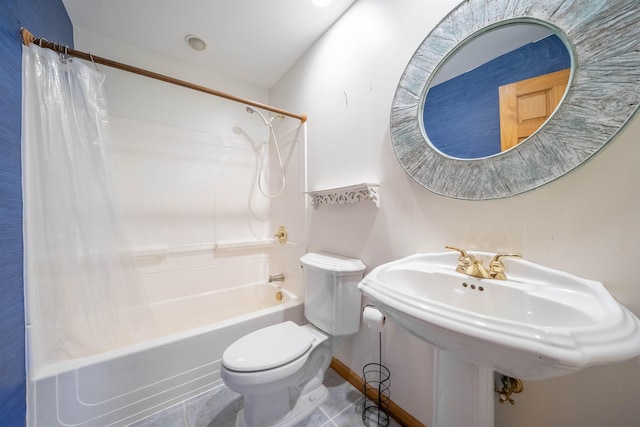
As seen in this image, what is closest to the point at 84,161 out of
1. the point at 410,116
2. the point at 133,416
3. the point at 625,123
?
the point at 133,416

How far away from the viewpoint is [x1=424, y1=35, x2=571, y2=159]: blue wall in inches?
27.2

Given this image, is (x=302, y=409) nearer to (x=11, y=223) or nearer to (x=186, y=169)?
(x=11, y=223)

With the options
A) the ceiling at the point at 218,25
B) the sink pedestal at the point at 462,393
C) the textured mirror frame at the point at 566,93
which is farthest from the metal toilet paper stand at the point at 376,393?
the ceiling at the point at 218,25

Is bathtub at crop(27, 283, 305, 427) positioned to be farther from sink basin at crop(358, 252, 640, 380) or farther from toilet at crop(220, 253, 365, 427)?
sink basin at crop(358, 252, 640, 380)

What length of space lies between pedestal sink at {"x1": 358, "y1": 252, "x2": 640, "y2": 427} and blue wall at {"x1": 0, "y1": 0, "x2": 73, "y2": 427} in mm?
1234

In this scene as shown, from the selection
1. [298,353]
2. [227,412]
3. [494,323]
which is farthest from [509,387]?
[227,412]

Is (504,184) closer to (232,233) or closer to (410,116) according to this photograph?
(410,116)

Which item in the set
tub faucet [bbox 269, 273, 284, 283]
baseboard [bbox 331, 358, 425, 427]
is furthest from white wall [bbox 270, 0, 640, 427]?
tub faucet [bbox 269, 273, 284, 283]

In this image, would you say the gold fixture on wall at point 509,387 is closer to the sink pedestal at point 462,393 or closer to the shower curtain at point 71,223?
the sink pedestal at point 462,393

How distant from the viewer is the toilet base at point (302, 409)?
42.0 inches

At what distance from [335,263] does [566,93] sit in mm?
1071

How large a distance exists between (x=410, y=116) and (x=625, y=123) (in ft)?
2.00

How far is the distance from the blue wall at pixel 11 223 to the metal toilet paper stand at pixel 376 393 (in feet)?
4.62

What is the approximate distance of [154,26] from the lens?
146 centimetres
